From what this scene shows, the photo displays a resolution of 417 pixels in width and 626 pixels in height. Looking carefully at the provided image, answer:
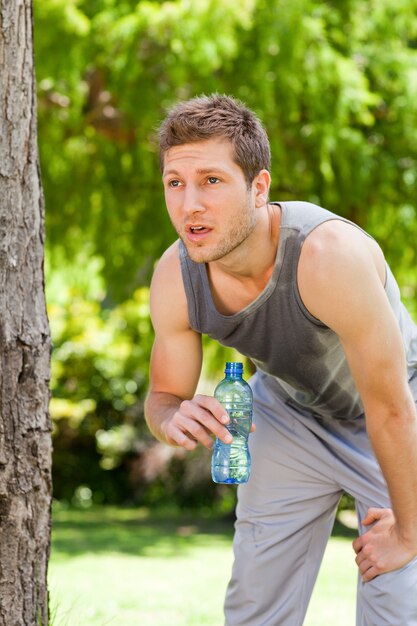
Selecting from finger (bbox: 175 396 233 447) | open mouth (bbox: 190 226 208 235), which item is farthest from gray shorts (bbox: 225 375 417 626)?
open mouth (bbox: 190 226 208 235)

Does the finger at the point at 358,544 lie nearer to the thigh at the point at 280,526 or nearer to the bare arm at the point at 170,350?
the thigh at the point at 280,526

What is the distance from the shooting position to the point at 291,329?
11.3ft

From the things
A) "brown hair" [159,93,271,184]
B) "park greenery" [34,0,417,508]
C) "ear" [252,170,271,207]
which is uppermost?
"park greenery" [34,0,417,508]

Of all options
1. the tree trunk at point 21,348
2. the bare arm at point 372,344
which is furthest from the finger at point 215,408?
the tree trunk at point 21,348

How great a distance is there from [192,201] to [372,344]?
66 cm

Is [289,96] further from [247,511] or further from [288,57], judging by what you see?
[247,511]

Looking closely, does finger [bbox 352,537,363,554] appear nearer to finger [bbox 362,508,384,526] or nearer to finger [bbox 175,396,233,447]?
finger [bbox 362,508,384,526]

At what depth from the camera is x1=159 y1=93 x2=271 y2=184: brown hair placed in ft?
10.9

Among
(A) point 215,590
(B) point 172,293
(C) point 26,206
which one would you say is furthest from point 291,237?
(A) point 215,590

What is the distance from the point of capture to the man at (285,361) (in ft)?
10.4

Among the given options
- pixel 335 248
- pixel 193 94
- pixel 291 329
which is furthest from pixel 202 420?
pixel 193 94

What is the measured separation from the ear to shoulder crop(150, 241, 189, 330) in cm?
35

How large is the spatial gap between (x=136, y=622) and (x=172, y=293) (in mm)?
3544

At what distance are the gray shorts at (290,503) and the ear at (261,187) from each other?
34.2 inches
